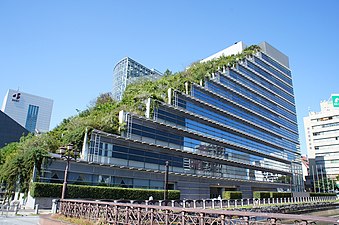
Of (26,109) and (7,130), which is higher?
(26,109)

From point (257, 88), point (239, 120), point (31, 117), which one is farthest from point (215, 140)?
point (31, 117)

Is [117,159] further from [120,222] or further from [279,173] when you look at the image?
[279,173]

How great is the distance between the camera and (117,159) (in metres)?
31.5

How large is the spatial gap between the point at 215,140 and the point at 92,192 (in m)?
24.0

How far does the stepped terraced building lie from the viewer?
3186 cm

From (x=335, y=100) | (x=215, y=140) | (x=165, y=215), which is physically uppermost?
(x=215, y=140)

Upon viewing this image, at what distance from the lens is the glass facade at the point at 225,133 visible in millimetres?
33938

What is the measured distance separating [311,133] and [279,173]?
4011 centimetres

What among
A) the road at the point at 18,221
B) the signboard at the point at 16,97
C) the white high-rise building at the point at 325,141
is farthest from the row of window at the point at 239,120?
the signboard at the point at 16,97

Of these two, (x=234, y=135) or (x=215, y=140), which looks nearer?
(x=215, y=140)

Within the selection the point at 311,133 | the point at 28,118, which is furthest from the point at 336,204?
the point at 28,118

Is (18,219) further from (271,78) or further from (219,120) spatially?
(271,78)

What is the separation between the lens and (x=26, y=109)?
182375mm

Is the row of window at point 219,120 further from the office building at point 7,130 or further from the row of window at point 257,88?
the office building at point 7,130
